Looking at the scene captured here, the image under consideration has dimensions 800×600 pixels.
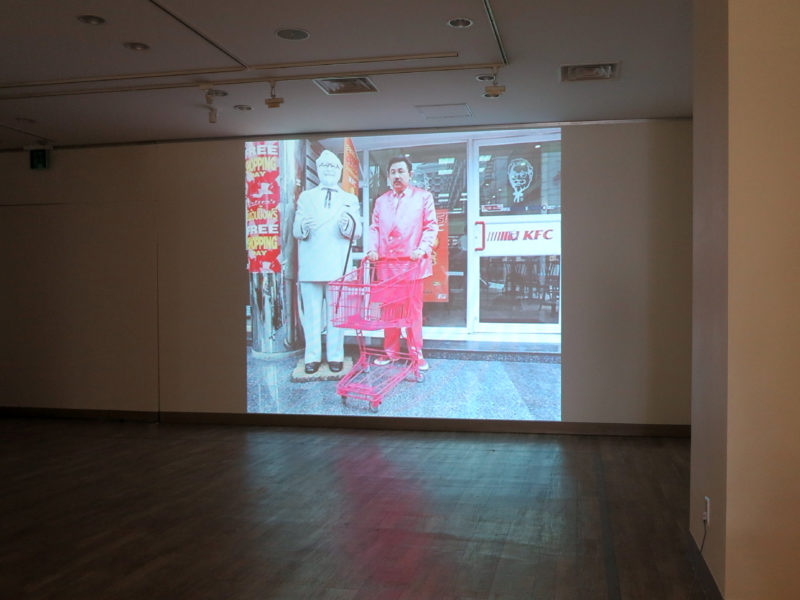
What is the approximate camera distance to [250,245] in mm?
7879

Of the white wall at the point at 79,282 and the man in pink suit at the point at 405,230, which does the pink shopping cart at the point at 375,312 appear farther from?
the white wall at the point at 79,282

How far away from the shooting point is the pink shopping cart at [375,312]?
25.0 ft

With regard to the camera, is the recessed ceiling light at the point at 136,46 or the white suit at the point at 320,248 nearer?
the recessed ceiling light at the point at 136,46

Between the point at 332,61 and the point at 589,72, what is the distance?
6.22ft

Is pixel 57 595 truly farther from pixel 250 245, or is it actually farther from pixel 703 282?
pixel 250 245

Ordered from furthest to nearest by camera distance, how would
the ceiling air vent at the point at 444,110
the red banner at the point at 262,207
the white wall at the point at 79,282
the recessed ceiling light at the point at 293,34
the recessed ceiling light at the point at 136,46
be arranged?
the white wall at the point at 79,282 < the red banner at the point at 262,207 < the ceiling air vent at the point at 444,110 < the recessed ceiling light at the point at 136,46 < the recessed ceiling light at the point at 293,34

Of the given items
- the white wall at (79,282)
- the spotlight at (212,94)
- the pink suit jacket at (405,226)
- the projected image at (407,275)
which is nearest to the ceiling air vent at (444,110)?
the projected image at (407,275)

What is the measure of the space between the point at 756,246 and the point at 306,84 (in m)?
3.77

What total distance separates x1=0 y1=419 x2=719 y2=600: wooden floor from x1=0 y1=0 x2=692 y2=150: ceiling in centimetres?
301

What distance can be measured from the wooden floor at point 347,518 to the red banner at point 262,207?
1.92 metres

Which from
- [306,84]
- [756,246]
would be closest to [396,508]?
[756,246]

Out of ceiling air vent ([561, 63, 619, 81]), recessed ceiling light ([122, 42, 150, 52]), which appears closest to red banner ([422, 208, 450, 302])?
ceiling air vent ([561, 63, 619, 81])

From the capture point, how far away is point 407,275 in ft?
25.1

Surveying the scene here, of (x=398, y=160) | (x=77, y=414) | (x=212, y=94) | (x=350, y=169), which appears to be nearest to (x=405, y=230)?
(x=398, y=160)
